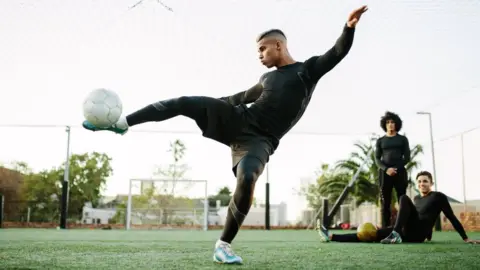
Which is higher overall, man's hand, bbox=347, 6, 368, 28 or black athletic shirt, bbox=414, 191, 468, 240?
man's hand, bbox=347, 6, 368, 28

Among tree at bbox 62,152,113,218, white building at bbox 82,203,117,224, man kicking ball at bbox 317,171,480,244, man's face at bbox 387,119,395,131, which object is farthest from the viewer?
white building at bbox 82,203,117,224

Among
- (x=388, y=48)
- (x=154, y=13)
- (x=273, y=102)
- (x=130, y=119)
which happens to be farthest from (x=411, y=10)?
(x=130, y=119)

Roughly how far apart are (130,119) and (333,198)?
71.4 feet

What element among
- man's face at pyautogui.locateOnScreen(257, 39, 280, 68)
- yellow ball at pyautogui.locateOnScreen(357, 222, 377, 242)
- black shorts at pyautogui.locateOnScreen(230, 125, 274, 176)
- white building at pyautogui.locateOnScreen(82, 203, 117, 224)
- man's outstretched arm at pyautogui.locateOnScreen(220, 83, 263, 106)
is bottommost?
white building at pyautogui.locateOnScreen(82, 203, 117, 224)

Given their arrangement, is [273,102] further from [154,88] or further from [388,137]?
[154,88]

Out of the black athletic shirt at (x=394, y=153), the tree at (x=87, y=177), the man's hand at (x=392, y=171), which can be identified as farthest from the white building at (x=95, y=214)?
the man's hand at (x=392, y=171)

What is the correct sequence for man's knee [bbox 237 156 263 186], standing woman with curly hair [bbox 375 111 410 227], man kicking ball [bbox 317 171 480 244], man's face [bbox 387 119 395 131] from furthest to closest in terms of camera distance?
man's face [bbox 387 119 395 131] < standing woman with curly hair [bbox 375 111 410 227] < man kicking ball [bbox 317 171 480 244] < man's knee [bbox 237 156 263 186]

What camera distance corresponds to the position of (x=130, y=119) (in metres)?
2.85

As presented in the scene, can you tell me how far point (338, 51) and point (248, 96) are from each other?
0.80 metres

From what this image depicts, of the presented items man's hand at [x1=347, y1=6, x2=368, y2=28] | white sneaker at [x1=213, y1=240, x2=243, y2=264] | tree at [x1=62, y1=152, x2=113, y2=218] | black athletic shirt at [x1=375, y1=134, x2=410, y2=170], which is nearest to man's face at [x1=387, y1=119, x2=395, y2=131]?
black athletic shirt at [x1=375, y1=134, x2=410, y2=170]

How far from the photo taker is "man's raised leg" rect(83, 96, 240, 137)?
2830 mm

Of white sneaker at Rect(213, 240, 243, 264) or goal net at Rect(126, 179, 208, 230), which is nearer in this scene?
white sneaker at Rect(213, 240, 243, 264)

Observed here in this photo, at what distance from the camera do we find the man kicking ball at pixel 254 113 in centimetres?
281

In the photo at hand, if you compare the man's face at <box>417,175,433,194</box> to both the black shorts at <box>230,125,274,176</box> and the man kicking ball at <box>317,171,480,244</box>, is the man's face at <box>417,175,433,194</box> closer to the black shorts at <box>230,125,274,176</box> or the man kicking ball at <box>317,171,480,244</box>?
the man kicking ball at <box>317,171,480,244</box>
